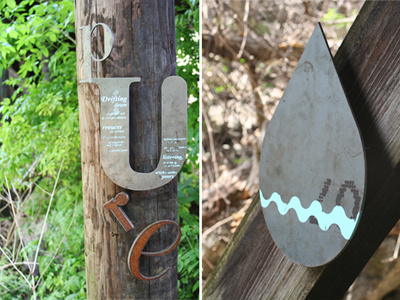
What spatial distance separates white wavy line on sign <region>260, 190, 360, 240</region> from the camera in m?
0.68

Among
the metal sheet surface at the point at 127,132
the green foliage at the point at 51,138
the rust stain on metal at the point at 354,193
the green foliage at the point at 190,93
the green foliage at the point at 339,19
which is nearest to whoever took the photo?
the rust stain on metal at the point at 354,193

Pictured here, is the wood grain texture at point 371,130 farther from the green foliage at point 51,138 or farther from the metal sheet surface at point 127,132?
the green foliage at point 51,138

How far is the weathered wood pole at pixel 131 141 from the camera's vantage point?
1.25 m

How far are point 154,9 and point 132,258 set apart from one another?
768 millimetres

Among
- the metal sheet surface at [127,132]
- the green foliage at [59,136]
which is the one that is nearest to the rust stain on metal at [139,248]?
the metal sheet surface at [127,132]

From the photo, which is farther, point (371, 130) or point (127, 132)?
point (127, 132)

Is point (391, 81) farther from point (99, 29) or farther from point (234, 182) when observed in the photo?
point (234, 182)

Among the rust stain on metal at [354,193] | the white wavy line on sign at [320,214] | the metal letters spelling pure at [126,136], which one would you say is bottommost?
the metal letters spelling pure at [126,136]

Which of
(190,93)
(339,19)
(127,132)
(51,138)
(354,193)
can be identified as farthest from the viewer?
(339,19)

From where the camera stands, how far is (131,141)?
1.27 meters

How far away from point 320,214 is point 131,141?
0.70 m

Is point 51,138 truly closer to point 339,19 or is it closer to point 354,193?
point 339,19

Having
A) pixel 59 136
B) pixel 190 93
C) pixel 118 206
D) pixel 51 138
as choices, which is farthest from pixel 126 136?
pixel 51 138

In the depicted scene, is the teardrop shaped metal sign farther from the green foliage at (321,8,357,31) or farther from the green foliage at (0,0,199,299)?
the green foliage at (321,8,357,31)
